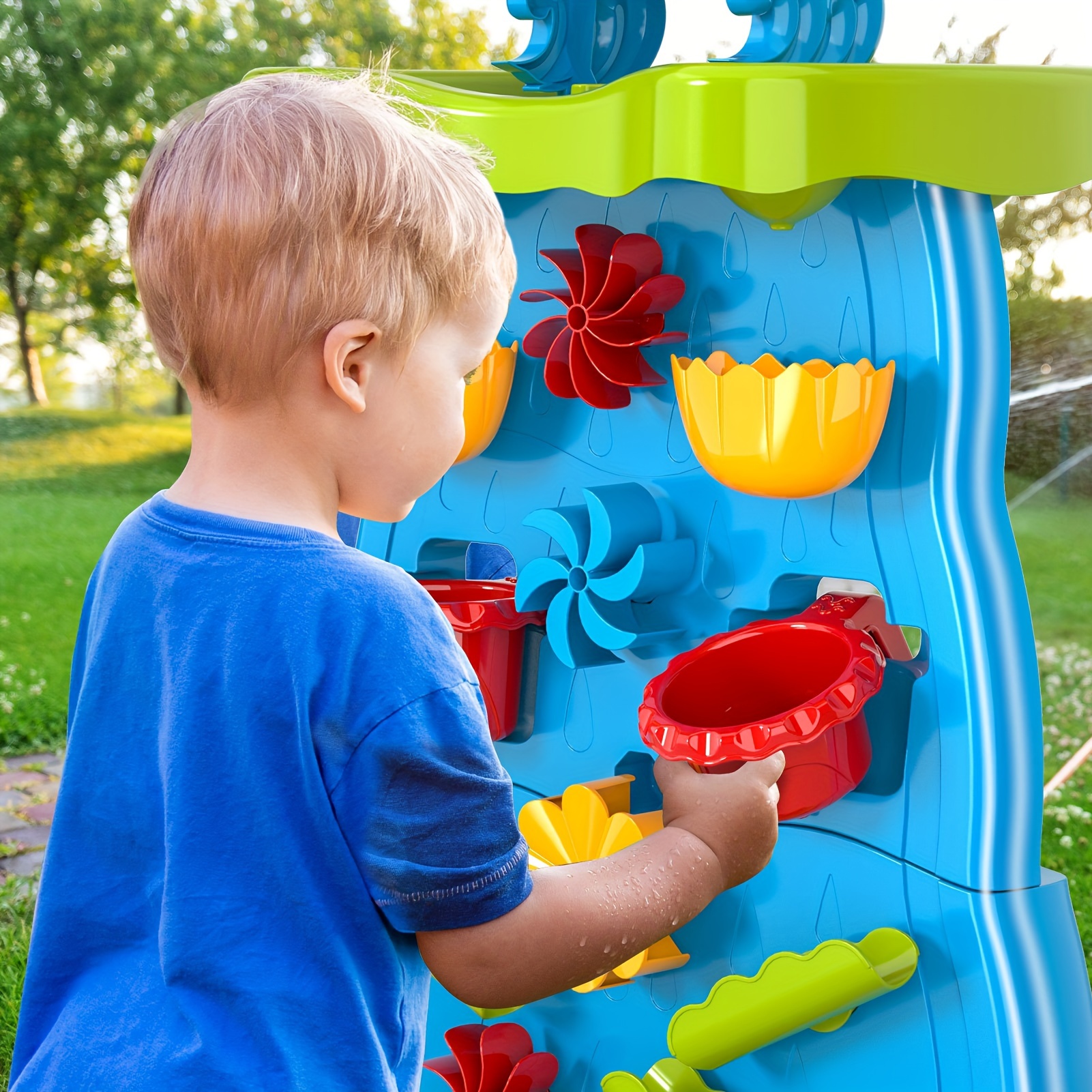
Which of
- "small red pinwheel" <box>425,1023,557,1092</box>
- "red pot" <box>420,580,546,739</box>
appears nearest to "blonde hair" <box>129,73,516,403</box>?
"red pot" <box>420,580,546,739</box>

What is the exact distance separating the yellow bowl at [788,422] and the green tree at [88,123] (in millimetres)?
6236

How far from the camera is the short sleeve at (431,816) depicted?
1.71 ft

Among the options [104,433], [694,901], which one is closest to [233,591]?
[694,901]

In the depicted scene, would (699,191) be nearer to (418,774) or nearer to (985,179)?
(985,179)

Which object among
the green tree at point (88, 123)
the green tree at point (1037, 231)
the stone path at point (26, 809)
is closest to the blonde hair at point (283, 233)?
the stone path at point (26, 809)

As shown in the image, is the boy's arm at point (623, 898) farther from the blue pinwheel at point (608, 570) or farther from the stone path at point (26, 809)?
the stone path at point (26, 809)

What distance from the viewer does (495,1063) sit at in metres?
0.93

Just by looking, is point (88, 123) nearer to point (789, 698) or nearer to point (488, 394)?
point (488, 394)

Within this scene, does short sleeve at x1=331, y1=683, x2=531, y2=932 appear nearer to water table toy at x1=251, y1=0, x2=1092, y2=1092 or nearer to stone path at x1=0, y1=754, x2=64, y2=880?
water table toy at x1=251, y1=0, x2=1092, y2=1092

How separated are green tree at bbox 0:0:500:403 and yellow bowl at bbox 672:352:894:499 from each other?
624cm

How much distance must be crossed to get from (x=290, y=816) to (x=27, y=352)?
6.51 metres

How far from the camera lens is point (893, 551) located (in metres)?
0.70

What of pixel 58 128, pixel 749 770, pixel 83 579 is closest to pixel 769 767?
pixel 749 770

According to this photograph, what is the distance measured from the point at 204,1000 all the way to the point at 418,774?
14 cm
